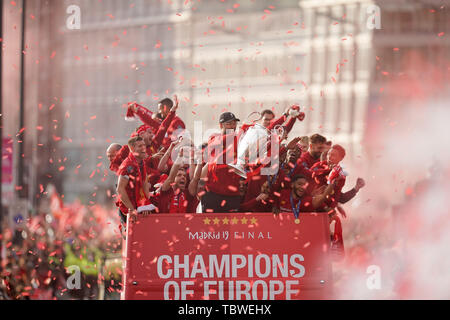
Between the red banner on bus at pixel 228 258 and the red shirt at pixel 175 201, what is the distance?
0.35 m

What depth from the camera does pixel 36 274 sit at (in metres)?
7.04

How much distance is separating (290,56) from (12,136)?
35.0 ft

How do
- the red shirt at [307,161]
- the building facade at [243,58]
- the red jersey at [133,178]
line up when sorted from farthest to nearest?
1. the building facade at [243,58]
2. the red shirt at [307,161]
3. the red jersey at [133,178]

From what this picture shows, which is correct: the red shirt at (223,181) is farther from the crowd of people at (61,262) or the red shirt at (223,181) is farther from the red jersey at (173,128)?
the crowd of people at (61,262)

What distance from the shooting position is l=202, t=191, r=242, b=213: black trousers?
14.0 ft

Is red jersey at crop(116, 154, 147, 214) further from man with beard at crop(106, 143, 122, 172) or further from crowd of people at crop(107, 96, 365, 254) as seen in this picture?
man with beard at crop(106, 143, 122, 172)

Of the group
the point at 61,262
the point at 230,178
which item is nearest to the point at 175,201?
the point at 230,178

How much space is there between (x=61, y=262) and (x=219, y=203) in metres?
3.36

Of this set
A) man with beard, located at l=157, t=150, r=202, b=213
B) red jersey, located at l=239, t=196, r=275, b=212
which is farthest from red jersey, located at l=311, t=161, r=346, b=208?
man with beard, located at l=157, t=150, r=202, b=213

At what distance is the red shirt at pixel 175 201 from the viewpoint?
439 cm

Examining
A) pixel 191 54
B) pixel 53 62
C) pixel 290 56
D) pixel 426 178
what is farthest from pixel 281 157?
pixel 53 62

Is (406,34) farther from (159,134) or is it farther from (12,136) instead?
A: (12,136)

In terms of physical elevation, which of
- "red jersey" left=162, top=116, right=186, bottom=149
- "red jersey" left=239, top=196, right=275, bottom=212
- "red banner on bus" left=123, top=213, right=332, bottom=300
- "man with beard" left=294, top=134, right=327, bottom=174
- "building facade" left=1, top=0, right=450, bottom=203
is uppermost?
"building facade" left=1, top=0, right=450, bottom=203

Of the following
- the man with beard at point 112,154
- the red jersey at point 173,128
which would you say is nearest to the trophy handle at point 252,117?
the red jersey at point 173,128
